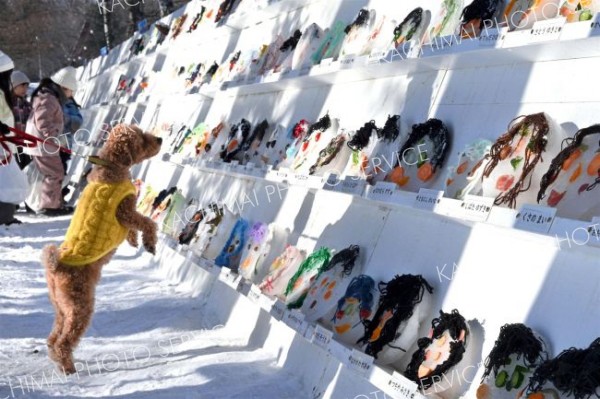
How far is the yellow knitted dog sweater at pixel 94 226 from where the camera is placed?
2715 mm

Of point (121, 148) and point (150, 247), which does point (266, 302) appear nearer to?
point (150, 247)

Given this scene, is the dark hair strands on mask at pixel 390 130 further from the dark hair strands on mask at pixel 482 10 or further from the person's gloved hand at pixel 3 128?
the person's gloved hand at pixel 3 128

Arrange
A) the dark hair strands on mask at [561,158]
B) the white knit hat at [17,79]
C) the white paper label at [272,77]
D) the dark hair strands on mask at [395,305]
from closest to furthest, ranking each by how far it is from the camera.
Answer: the dark hair strands on mask at [561,158]
the dark hair strands on mask at [395,305]
the white paper label at [272,77]
the white knit hat at [17,79]

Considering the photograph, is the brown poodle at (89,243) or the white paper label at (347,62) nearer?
the brown poodle at (89,243)

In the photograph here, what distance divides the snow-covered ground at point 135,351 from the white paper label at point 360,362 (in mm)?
557

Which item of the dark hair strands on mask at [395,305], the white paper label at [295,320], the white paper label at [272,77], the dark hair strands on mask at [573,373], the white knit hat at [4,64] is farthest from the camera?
the white knit hat at [4,64]

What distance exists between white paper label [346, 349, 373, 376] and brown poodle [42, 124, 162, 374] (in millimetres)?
1118

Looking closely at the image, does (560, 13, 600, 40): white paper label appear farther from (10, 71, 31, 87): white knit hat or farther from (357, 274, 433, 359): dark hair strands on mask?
(10, 71, 31, 87): white knit hat

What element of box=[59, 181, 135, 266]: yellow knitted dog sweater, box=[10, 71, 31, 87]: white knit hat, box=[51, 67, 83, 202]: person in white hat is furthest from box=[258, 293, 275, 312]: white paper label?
box=[10, 71, 31, 87]: white knit hat

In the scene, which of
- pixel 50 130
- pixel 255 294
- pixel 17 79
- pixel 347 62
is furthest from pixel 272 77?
pixel 17 79

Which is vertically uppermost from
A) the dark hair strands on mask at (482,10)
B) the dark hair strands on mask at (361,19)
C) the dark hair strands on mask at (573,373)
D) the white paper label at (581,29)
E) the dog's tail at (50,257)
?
the dark hair strands on mask at (361,19)

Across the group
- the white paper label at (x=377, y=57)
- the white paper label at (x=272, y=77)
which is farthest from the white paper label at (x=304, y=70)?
the white paper label at (x=377, y=57)

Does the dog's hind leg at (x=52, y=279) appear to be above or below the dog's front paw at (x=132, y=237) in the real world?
below

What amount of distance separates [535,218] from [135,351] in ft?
6.72
